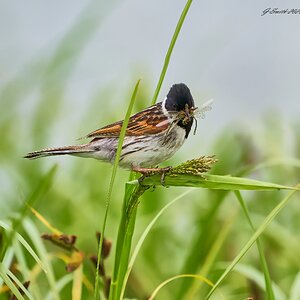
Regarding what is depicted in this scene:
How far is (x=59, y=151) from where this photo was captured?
2.85 metres

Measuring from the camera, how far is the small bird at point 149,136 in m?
2.80

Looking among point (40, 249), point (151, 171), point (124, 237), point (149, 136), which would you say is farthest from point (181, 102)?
point (40, 249)

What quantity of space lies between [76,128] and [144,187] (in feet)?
10.4

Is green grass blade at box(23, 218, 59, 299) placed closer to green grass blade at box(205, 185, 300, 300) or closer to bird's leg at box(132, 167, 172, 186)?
bird's leg at box(132, 167, 172, 186)

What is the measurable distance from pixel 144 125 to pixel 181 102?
1.35 ft

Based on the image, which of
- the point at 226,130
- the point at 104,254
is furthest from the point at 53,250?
the point at 104,254

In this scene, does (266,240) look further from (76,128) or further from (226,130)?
(76,128)

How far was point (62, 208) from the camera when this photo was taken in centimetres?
479

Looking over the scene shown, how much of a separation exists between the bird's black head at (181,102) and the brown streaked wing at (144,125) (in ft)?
0.69

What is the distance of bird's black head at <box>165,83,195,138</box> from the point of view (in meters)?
2.75

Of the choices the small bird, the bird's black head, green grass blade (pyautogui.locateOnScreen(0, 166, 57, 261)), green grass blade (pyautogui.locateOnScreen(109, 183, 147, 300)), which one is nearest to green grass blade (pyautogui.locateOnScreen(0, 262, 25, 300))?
green grass blade (pyautogui.locateOnScreen(0, 166, 57, 261))

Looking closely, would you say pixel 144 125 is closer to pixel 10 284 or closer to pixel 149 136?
pixel 149 136

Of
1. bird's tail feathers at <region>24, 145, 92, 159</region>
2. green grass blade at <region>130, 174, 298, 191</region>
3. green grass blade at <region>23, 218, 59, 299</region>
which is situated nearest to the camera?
green grass blade at <region>130, 174, 298, 191</region>

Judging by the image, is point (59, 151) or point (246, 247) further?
point (59, 151)
